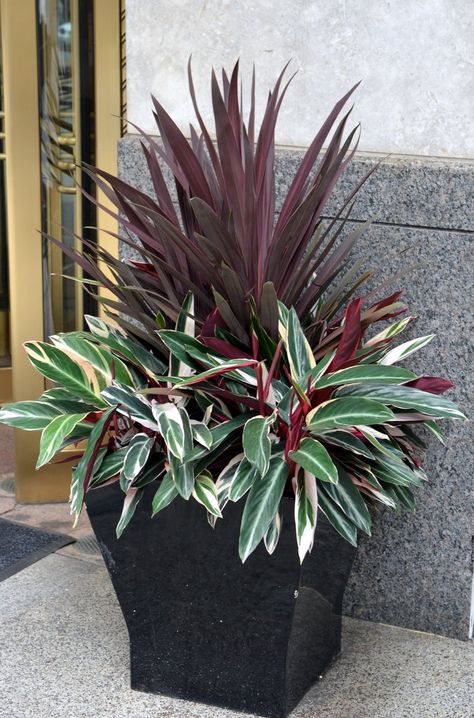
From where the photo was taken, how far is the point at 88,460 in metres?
2.28

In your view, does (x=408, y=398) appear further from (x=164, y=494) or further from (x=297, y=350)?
(x=164, y=494)

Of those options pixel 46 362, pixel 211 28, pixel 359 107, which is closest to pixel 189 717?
pixel 46 362

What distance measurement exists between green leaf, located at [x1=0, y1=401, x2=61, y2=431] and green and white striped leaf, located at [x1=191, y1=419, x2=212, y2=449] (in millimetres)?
371

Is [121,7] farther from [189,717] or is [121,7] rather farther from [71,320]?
[189,717]

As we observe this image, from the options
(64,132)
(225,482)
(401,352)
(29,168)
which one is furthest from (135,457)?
(64,132)

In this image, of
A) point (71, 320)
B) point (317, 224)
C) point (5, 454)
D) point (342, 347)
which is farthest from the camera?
point (5, 454)

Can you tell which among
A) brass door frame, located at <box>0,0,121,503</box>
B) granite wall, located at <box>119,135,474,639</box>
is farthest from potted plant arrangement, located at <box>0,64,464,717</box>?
brass door frame, located at <box>0,0,121,503</box>

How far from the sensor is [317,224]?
257 cm

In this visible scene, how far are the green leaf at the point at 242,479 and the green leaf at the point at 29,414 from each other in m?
0.50

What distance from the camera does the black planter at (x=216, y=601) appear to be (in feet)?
7.68

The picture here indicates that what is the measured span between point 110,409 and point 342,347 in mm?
571

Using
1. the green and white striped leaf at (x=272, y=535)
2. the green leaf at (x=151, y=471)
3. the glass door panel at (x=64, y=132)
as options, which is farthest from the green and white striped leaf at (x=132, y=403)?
the glass door panel at (x=64, y=132)

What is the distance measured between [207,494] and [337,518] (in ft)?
1.03

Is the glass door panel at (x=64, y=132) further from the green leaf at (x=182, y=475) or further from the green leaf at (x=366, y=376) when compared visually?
the green leaf at (x=366, y=376)
